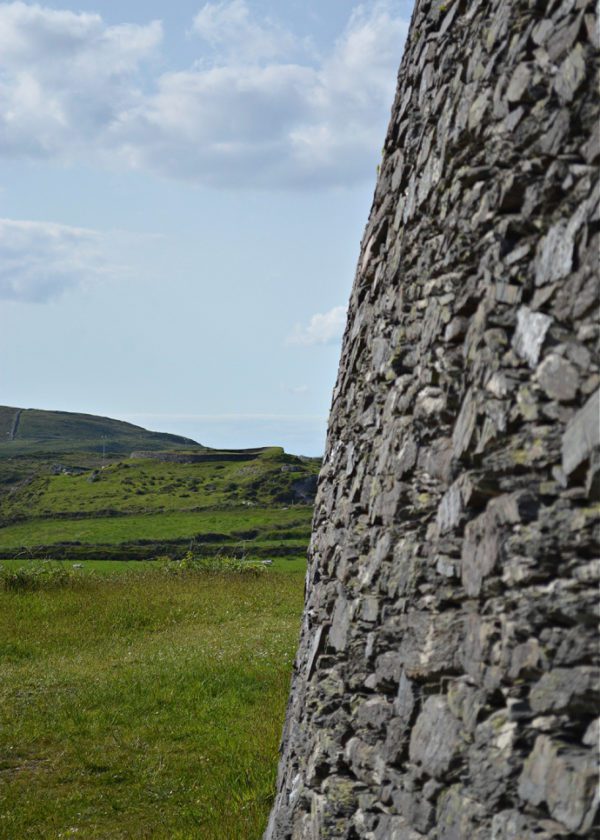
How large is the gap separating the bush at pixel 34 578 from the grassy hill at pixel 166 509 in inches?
809

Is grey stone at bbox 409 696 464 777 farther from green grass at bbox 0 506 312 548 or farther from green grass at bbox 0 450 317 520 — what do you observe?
green grass at bbox 0 450 317 520

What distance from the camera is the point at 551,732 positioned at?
309cm

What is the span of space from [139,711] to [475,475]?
10.4 m

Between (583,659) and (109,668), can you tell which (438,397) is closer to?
(583,659)

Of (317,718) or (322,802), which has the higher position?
(317,718)

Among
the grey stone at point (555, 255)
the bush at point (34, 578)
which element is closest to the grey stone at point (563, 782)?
the grey stone at point (555, 255)

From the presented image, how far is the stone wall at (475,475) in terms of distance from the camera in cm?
315

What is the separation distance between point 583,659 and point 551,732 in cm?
33

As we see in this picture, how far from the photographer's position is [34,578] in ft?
73.6

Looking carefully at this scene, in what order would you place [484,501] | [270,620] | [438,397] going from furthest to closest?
[270,620] < [438,397] < [484,501]

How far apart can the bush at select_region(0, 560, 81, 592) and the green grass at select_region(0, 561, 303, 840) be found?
75cm

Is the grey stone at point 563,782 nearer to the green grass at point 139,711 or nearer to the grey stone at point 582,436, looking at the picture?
the grey stone at point 582,436

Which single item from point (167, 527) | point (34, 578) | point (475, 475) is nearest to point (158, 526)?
point (167, 527)

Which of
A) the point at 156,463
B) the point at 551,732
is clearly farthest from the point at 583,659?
the point at 156,463
